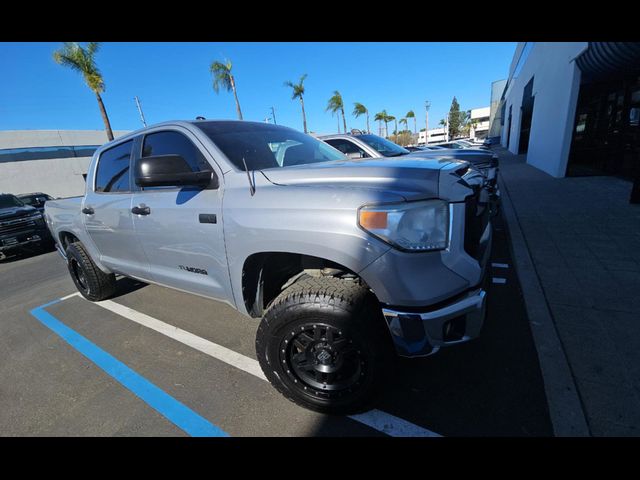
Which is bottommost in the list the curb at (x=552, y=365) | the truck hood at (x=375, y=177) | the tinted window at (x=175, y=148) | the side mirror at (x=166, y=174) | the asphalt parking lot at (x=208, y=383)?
the asphalt parking lot at (x=208, y=383)

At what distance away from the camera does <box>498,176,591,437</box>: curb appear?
176 centimetres

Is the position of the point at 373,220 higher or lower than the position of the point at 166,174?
lower

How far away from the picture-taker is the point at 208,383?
2369 mm

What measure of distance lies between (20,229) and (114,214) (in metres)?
7.18

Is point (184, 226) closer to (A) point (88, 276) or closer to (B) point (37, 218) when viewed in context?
(A) point (88, 276)

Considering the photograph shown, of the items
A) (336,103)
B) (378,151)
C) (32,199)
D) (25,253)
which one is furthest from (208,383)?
(336,103)

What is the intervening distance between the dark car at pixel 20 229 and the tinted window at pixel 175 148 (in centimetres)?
745

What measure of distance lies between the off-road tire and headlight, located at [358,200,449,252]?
3.79 metres

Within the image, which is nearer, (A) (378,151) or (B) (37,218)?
(A) (378,151)

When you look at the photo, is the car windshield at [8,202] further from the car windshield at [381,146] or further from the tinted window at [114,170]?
the car windshield at [381,146]

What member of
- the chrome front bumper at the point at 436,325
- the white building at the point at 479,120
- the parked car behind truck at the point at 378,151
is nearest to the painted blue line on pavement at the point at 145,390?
the chrome front bumper at the point at 436,325

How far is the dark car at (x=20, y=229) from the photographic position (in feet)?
23.9

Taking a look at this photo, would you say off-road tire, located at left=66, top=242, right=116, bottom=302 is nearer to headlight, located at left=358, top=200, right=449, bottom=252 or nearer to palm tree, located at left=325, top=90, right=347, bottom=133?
headlight, located at left=358, top=200, right=449, bottom=252

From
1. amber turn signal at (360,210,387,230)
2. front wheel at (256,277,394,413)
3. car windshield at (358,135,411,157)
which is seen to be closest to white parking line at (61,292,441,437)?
front wheel at (256,277,394,413)
